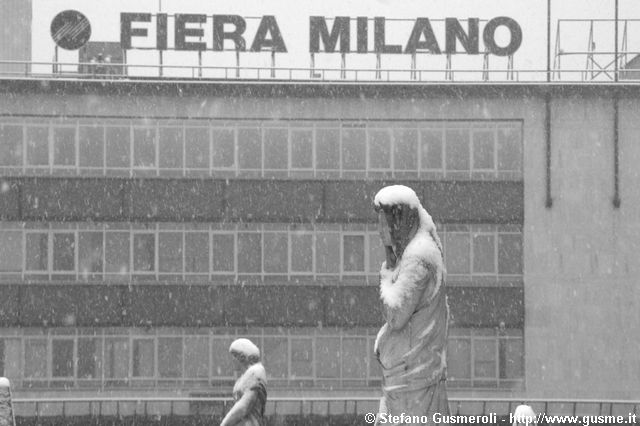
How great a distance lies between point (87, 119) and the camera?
42719mm

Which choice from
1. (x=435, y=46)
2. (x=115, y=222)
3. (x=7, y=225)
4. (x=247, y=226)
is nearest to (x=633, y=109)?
(x=435, y=46)

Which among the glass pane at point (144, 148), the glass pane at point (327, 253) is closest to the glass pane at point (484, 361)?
the glass pane at point (327, 253)

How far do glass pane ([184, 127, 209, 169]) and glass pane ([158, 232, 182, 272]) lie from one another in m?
2.10

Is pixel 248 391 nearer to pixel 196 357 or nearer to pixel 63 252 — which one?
pixel 196 357

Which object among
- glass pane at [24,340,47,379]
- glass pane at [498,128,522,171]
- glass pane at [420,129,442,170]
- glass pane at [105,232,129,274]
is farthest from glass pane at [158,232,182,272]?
glass pane at [498,128,522,171]

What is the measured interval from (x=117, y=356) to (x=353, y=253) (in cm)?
753

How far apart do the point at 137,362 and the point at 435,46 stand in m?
12.6

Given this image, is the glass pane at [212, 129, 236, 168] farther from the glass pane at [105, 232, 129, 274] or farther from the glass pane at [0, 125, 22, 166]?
the glass pane at [0, 125, 22, 166]

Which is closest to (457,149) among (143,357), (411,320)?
(143,357)

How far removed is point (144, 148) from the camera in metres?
42.7

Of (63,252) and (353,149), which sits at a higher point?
(353,149)

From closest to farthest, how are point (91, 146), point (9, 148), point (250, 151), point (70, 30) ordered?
point (9, 148)
point (91, 146)
point (250, 151)
point (70, 30)

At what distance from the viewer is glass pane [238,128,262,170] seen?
43000 mm

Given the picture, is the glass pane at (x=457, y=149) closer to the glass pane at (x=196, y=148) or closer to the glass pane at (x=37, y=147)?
the glass pane at (x=196, y=148)
